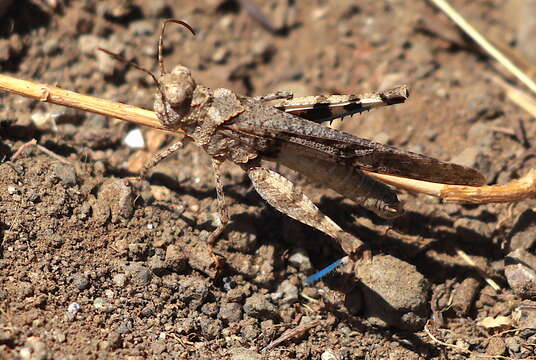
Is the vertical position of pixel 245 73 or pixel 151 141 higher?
pixel 245 73

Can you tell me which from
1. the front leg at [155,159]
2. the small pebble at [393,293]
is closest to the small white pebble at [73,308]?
the front leg at [155,159]

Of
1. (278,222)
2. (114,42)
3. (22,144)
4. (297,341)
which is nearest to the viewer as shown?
(297,341)

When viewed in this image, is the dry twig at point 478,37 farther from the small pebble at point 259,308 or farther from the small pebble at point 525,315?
the small pebble at point 259,308

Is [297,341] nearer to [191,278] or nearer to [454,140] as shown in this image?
[191,278]

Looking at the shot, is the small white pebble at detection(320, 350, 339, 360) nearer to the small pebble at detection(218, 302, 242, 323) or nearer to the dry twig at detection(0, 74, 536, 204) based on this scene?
the small pebble at detection(218, 302, 242, 323)

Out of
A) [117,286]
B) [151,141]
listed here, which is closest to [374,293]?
[117,286]

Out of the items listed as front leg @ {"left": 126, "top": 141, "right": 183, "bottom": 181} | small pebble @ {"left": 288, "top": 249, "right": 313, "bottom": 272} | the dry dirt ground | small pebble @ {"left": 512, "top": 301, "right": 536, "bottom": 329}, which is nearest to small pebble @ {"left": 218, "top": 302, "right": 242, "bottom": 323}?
the dry dirt ground

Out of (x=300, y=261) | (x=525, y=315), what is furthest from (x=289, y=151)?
(x=525, y=315)

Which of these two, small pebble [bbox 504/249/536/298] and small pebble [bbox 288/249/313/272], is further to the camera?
small pebble [bbox 288/249/313/272]
